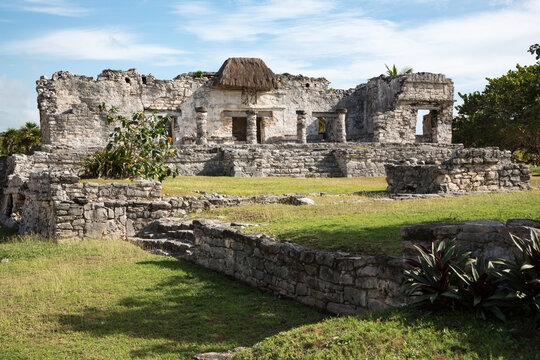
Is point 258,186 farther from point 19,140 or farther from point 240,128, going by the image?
point 19,140

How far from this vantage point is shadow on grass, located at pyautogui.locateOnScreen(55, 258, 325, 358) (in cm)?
502

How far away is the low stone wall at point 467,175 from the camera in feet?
39.2

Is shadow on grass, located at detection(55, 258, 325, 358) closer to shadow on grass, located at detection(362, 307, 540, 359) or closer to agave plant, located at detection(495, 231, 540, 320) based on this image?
shadow on grass, located at detection(362, 307, 540, 359)

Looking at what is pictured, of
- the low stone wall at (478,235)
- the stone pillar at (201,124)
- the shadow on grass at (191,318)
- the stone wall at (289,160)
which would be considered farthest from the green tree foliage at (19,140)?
the low stone wall at (478,235)

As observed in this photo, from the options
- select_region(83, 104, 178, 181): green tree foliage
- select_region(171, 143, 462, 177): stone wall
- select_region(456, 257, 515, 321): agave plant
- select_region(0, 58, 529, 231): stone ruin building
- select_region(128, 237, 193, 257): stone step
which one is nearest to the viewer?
select_region(456, 257, 515, 321): agave plant

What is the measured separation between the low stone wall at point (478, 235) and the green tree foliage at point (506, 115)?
22289 millimetres

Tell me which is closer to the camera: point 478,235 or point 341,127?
point 478,235

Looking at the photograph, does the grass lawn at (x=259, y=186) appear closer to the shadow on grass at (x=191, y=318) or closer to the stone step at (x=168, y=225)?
the stone step at (x=168, y=225)

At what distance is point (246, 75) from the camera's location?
2852cm

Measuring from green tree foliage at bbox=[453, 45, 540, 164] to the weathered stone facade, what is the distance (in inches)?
76.7

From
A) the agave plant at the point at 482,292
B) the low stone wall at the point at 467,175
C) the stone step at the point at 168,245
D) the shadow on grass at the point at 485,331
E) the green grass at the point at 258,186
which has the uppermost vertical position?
the low stone wall at the point at 467,175

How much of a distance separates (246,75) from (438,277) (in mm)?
25564

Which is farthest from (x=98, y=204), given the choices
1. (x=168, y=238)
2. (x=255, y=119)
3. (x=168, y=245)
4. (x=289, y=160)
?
(x=255, y=119)

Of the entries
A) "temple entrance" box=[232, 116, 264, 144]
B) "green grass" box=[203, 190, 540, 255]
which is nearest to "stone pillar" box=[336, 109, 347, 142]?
"temple entrance" box=[232, 116, 264, 144]
